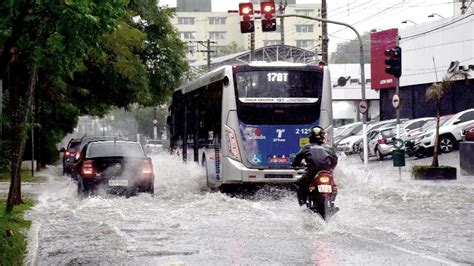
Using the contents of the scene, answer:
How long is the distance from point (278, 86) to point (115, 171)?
184 inches

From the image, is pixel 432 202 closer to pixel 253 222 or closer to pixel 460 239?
pixel 253 222

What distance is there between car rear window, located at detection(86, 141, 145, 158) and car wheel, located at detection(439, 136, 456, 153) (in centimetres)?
1854

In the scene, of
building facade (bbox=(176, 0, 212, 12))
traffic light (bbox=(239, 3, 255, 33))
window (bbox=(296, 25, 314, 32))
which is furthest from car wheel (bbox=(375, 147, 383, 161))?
building facade (bbox=(176, 0, 212, 12))

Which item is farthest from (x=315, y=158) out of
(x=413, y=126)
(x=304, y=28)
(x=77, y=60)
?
(x=304, y=28)

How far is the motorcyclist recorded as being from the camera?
47.2ft

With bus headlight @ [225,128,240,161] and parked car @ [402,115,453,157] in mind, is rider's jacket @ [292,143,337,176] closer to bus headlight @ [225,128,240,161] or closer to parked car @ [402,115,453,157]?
bus headlight @ [225,128,240,161]

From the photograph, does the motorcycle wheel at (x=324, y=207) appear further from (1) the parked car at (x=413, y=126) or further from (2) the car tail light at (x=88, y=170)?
(1) the parked car at (x=413, y=126)

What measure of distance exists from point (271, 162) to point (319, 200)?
23.9 feet

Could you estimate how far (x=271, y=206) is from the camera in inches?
786

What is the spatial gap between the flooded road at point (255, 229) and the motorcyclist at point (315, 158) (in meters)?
0.55

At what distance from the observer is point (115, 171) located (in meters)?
22.1

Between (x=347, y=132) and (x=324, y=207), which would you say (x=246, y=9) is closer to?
(x=324, y=207)

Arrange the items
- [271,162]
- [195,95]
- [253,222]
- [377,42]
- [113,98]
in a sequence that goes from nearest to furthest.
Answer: [253,222] < [271,162] < [195,95] < [113,98] < [377,42]

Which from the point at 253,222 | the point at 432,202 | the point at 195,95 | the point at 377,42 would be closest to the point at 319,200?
the point at 253,222
